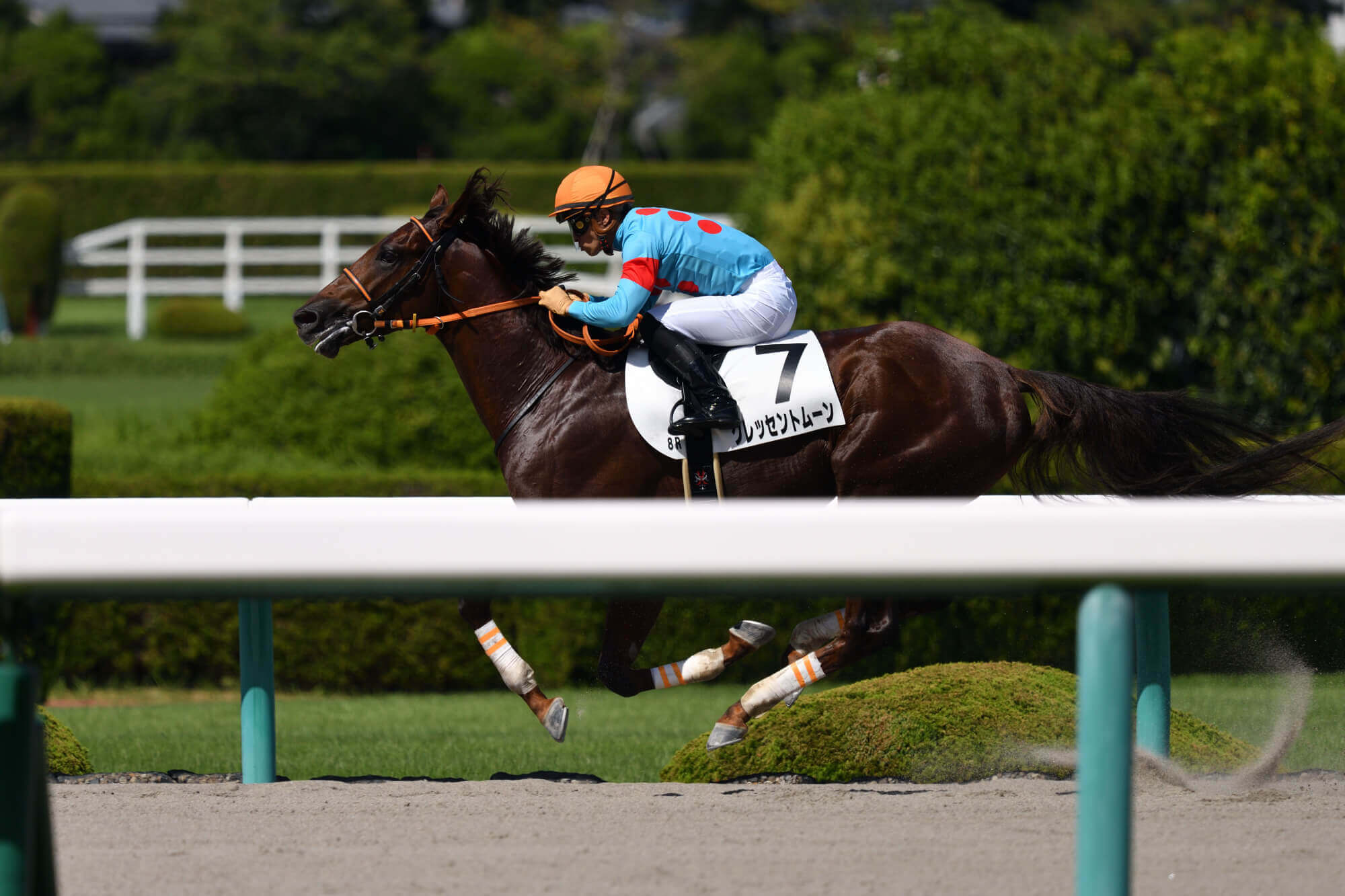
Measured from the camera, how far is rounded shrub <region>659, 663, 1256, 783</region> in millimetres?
3689

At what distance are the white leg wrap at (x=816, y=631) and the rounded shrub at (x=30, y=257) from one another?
16971 mm

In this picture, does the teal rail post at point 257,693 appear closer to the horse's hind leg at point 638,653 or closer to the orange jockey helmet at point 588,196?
the horse's hind leg at point 638,653

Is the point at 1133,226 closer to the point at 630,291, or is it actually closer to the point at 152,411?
the point at 630,291

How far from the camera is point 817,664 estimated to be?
4.10 m

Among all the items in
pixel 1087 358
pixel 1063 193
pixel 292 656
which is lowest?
pixel 292 656

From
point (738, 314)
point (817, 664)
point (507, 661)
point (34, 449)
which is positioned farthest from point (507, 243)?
point (34, 449)

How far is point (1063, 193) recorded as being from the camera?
8289 millimetres

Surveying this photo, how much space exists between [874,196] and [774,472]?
5290mm

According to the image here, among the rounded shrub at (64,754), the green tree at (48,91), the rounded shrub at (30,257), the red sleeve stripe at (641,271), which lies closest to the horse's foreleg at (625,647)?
the red sleeve stripe at (641,271)

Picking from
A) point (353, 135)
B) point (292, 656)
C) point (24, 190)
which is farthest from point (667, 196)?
point (292, 656)

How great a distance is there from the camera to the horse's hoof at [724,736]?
3916 millimetres

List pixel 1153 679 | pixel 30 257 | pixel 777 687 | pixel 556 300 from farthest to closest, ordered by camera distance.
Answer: pixel 30 257, pixel 556 300, pixel 777 687, pixel 1153 679

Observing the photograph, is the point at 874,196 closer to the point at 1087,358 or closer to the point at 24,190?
the point at 1087,358

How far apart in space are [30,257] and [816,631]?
56.1ft
